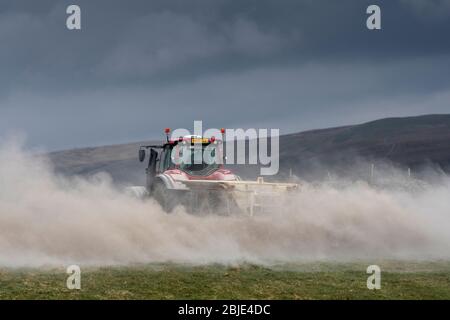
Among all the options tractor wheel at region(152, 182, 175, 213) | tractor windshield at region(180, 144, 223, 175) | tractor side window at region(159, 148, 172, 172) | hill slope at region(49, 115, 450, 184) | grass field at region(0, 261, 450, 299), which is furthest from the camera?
hill slope at region(49, 115, 450, 184)

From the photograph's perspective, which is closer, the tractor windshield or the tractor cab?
the tractor cab

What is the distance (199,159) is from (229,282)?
795cm

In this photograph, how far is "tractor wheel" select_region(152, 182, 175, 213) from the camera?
19047 millimetres

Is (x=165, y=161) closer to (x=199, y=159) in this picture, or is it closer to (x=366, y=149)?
(x=199, y=159)

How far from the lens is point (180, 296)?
11.5 meters

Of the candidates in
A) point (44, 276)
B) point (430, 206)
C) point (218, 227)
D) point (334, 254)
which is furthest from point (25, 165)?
point (430, 206)

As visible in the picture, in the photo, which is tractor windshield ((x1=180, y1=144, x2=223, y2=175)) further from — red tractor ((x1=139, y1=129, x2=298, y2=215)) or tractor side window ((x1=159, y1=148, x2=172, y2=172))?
tractor side window ((x1=159, y1=148, x2=172, y2=172))

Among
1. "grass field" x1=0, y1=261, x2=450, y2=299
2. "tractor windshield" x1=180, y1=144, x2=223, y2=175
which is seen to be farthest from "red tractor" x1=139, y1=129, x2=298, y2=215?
"grass field" x1=0, y1=261, x2=450, y2=299

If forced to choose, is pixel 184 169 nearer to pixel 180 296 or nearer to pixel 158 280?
pixel 158 280

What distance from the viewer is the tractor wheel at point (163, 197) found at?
62.5 feet

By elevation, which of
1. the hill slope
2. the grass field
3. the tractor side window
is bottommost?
the grass field

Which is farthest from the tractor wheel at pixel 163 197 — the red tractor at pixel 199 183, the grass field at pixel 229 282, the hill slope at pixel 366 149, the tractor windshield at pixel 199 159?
the hill slope at pixel 366 149

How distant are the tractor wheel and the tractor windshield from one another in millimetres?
1114
